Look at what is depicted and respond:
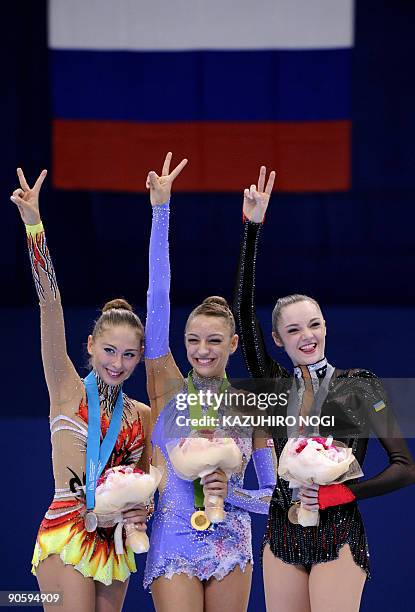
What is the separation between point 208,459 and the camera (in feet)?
10.8

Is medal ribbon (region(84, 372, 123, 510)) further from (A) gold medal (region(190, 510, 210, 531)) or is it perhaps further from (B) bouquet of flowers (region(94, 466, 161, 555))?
(A) gold medal (region(190, 510, 210, 531))

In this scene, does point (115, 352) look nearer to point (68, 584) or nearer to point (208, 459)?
point (208, 459)

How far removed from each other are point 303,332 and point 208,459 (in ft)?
1.69

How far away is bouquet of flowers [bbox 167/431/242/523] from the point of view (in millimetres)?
3297

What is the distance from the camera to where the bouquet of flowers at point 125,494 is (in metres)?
3.28

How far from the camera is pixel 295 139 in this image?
6820 mm

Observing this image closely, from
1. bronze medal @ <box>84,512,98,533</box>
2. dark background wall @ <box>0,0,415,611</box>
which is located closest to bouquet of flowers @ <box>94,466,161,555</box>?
bronze medal @ <box>84,512,98,533</box>

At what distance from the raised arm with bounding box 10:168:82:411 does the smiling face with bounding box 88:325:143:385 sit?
0.32 ft

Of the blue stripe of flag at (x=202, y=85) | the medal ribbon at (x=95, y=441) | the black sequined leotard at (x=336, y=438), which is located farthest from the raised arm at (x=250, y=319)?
the blue stripe of flag at (x=202, y=85)

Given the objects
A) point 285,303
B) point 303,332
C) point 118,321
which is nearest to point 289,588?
point 303,332

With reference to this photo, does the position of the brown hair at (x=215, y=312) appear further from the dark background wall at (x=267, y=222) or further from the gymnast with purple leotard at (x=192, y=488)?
the dark background wall at (x=267, y=222)

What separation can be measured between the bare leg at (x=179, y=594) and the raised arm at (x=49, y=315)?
2.16 ft

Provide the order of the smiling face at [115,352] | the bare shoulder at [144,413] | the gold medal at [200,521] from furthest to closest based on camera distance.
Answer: the bare shoulder at [144,413] < the smiling face at [115,352] < the gold medal at [200,521]

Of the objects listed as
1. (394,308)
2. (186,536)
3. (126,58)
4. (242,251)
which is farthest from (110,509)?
(126,58)
